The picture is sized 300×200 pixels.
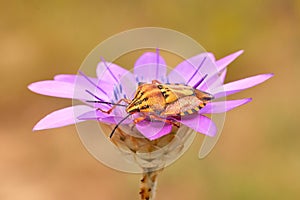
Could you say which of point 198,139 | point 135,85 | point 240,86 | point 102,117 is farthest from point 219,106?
point 198,139

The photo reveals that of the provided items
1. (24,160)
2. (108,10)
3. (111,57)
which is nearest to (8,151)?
(24,160)

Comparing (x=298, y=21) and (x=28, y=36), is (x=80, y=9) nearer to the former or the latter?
(x=28, y=36)

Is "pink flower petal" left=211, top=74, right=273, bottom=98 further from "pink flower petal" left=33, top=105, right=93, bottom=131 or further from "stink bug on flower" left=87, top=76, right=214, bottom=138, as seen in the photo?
"pink flower petal" left=33, top=105, right=93, bottom=131

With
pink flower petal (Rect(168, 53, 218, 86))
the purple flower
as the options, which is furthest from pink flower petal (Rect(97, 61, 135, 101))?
pink flower petal (Rect(168, 53, 218, 86))

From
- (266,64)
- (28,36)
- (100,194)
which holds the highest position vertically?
(28,36)

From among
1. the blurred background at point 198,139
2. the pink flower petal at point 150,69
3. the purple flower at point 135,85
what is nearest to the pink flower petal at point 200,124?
the purple flower at point 135,85
